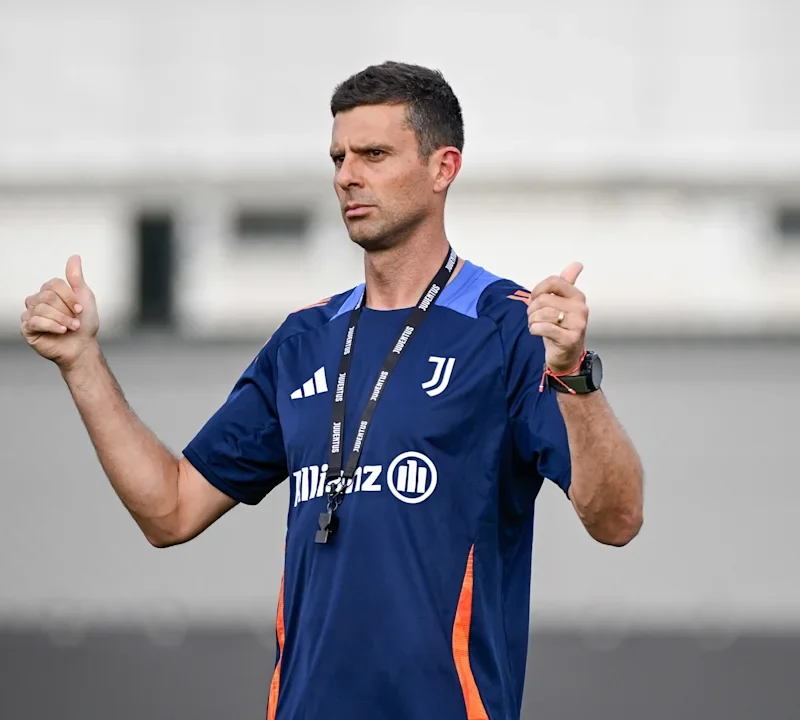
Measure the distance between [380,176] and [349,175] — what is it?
0.21 ft

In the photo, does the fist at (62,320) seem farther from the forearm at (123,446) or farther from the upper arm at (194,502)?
the upper arm at (194,502)

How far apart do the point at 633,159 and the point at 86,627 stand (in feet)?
15.5

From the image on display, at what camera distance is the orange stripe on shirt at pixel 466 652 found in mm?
2629

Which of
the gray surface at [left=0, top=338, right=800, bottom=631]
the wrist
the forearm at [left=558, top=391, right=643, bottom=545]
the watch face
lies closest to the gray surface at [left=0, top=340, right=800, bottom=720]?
the gray surface at [left=0, top=338, right=800, bottom=631]

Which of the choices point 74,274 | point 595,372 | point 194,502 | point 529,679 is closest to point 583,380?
point 595,372

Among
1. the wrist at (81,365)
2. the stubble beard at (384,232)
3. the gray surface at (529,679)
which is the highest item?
the stubble beard at (384,232)

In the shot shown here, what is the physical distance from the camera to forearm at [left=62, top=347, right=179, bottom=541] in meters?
2.99

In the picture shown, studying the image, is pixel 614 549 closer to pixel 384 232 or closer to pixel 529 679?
pixel 529 679

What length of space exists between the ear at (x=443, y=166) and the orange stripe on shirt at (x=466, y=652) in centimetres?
81

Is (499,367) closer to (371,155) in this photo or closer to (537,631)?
(371,155)

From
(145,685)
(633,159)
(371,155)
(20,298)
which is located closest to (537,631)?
(145,685)

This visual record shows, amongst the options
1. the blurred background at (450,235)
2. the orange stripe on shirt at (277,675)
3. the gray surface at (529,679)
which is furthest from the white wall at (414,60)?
the orange stripe on shirt at (277,675)

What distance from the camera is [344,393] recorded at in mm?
2879

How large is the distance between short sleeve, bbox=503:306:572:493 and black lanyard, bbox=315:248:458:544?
202 millimetres
